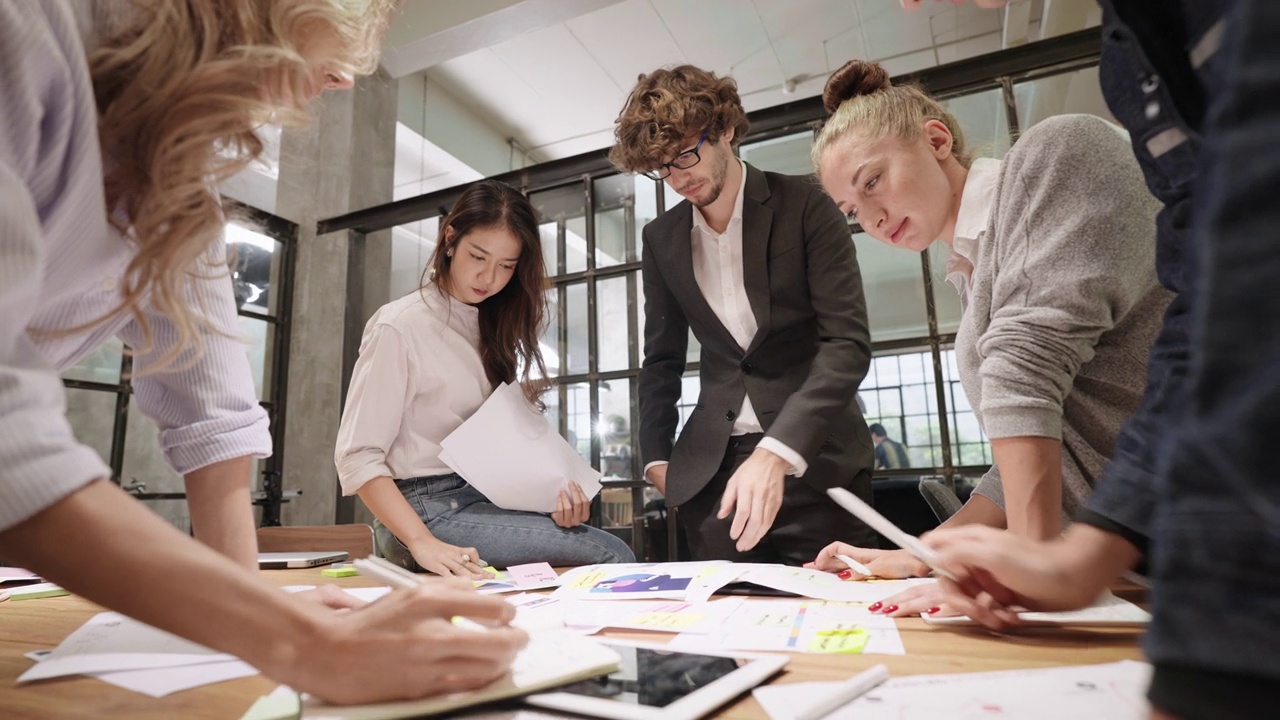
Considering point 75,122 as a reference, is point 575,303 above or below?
above

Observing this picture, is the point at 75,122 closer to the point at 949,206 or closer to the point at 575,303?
the point at 949,206

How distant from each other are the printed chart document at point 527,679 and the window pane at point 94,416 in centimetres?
314

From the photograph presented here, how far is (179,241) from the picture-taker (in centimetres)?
60

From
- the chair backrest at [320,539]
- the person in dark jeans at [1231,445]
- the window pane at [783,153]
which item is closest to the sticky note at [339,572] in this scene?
the chair backrest at [320,539]

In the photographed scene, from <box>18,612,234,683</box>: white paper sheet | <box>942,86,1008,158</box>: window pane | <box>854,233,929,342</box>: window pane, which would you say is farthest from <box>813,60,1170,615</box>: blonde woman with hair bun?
<box>854,233,929,342</box>: window pane

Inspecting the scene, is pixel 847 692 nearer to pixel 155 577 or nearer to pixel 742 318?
pixel 155 577

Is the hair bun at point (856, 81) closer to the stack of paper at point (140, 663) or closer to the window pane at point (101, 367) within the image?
the stack of paper at point (140, 663)

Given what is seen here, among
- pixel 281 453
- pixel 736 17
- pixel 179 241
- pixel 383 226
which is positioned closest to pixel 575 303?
pixel 383 226

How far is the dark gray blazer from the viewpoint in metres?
1.48

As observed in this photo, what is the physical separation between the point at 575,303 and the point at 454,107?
8.08 ft

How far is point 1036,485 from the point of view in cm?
92

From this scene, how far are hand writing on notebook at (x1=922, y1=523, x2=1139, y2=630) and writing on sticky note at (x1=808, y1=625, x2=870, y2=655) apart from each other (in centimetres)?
11

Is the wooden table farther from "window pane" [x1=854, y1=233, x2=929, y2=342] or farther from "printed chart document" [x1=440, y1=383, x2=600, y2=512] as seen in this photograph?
"window pane" [x1=854, y1=233, x2=929, y2=342]

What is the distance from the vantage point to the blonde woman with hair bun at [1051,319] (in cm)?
91
